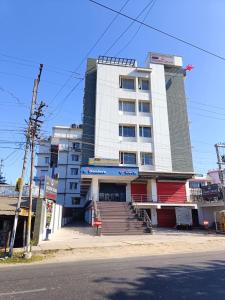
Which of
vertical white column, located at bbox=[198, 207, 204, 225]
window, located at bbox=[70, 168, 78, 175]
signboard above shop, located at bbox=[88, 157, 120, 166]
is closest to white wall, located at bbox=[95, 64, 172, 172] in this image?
signboard above shop, located at bbox=[88, 157, 120, 166]

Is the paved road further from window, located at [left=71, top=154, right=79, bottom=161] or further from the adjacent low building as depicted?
window, located at [left=71, top=154, right=79, bottom=161]

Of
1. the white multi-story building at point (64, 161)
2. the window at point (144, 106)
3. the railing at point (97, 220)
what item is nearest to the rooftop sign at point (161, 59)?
the window at point (144, 106)

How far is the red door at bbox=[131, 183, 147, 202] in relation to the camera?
32.6 m

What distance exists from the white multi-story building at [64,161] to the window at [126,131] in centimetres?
2744

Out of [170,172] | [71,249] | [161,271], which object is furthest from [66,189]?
[161,271]

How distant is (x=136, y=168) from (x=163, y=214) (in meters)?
7.04

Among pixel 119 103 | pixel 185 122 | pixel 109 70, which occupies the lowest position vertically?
pixel 185 122

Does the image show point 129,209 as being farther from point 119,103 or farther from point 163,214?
point 119,103

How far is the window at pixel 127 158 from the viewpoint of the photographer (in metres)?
33.3

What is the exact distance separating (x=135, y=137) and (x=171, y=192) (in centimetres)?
888

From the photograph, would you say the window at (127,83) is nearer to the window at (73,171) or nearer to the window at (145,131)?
the window at (145,131)

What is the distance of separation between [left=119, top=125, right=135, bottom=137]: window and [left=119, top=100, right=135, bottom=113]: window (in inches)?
101

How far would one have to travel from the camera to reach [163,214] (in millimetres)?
31547

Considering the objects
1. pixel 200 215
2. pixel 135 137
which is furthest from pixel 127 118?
pixel 200 215
